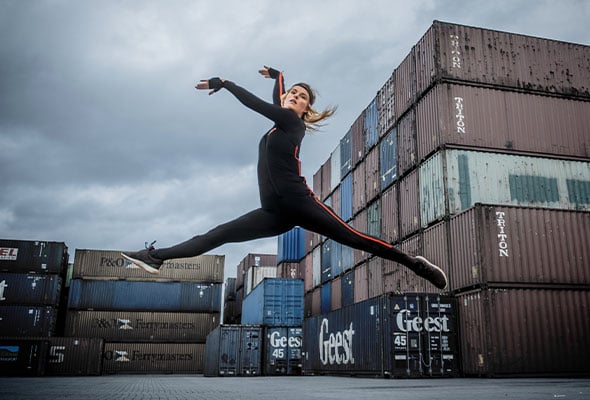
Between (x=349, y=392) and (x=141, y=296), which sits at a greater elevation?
(x=141, y=296)

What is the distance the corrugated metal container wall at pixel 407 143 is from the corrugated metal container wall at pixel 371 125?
240 cm

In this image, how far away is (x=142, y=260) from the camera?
4445 millimetres

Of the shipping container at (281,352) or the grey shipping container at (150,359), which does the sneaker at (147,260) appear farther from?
the grey shipping container at (150,359)

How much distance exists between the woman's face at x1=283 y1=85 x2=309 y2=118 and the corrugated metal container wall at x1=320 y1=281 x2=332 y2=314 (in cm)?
2426

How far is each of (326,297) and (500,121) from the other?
1395cm

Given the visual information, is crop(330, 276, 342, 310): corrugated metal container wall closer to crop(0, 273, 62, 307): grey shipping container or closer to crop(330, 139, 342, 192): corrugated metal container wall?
crop(330, 139, 342, 192): corrugated metal container wall

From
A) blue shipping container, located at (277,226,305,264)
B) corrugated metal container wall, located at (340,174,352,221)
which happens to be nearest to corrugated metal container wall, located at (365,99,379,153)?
corrugated metal container wall, located at (340,174,352,221)

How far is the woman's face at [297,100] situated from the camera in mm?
4398

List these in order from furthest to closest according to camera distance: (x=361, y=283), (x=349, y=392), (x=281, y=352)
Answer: (x=281, y=352) → (x=361, y=283) → (x=349, y=392)

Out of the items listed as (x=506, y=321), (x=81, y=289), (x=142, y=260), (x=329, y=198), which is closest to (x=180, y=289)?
(x=81, y=289)

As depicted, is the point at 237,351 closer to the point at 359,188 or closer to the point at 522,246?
the point at 359,188

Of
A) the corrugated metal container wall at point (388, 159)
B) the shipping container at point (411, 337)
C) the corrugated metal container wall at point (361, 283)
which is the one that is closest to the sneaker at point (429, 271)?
the shipping container at point (411, 337)

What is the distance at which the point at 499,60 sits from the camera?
64.1ft

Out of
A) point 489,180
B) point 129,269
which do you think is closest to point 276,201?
point 489,180
